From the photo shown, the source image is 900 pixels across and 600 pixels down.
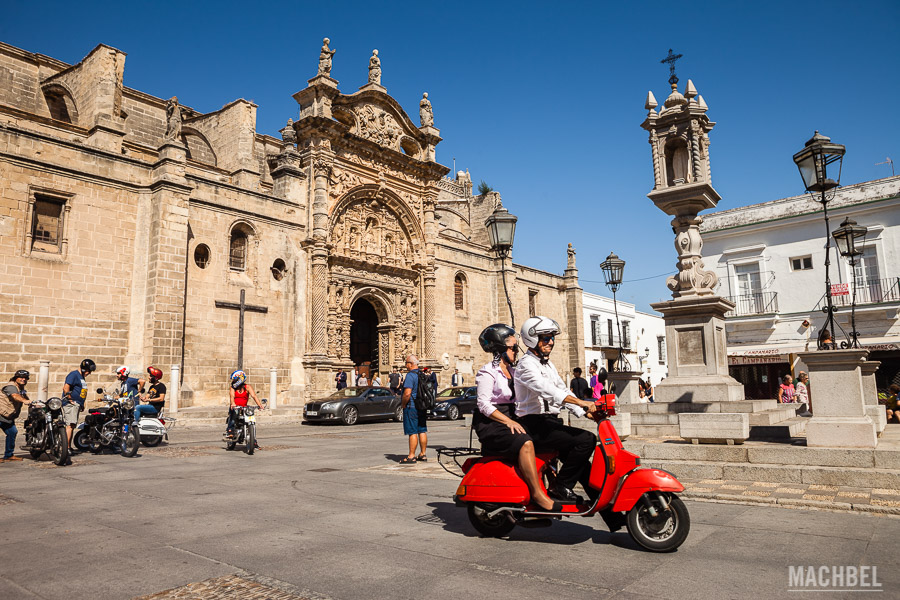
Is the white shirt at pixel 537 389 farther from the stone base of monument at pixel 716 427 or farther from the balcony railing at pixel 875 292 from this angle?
the balcony railing at pixel 875 292

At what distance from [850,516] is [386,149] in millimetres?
24663

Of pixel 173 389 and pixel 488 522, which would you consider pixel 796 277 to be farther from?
pixel 488 522

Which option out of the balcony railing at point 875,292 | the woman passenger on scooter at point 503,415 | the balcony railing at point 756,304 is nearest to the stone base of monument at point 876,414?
the woman passenger on scooter at point 503,415

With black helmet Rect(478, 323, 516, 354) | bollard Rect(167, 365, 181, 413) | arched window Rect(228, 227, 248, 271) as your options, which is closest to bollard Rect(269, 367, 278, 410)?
bollard Rect(167, 365, 181, 413)

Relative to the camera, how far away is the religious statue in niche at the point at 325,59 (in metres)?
25.1

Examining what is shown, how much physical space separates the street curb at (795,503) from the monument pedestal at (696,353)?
3.80 m

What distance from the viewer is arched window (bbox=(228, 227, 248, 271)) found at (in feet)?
71.7

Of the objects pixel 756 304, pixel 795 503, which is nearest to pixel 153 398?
pixel 795 503

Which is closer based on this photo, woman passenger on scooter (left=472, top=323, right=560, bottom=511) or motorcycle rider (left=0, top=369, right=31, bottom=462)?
woman passenger on scooter (left=472, top=323, right=560, bottom=511)

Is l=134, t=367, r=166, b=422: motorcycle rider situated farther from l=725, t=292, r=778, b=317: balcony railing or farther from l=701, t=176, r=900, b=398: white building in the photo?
l=725, t=292, r=778, b=317: balcony railing

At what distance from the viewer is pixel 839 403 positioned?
712 centimetres

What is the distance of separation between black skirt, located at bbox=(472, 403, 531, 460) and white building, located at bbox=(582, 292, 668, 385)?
3781 cm

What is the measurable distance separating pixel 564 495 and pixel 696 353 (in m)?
6.23

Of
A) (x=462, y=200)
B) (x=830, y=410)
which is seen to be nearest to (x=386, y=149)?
A: (x=462, y=200)
